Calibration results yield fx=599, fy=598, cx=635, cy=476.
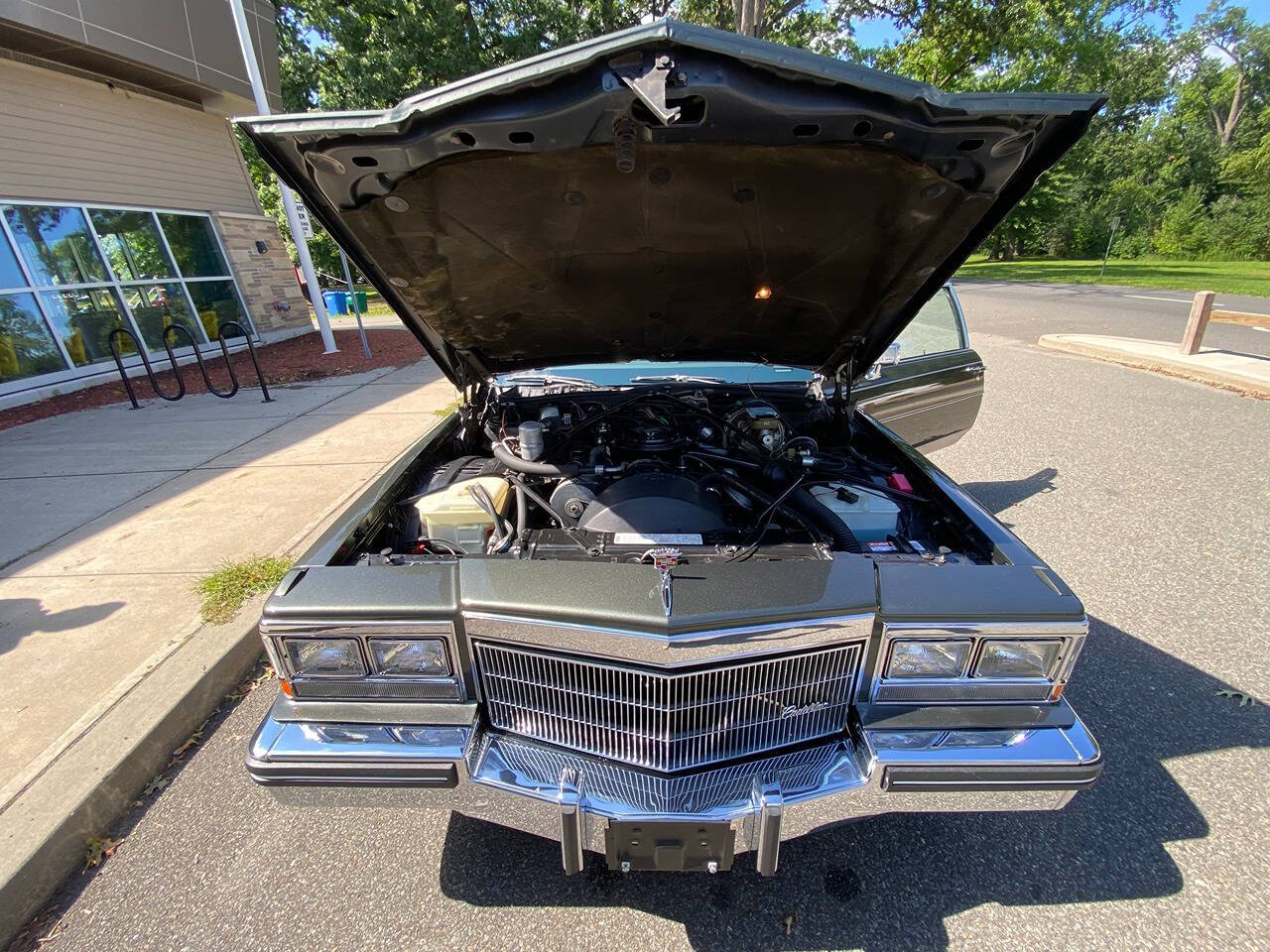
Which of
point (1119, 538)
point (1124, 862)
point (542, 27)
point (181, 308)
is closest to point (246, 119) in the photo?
point (1124, 862)

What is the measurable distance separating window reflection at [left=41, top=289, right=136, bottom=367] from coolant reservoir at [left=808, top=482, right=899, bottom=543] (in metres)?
10.9

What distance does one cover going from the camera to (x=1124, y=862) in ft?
6.30

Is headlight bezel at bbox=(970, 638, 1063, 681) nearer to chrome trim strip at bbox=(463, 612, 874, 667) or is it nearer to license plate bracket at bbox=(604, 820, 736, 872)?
chrome trim strip at bbox=(463, 612, 874, 667)

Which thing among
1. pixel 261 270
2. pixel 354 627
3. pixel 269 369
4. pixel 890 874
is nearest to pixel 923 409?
pixel 890 874

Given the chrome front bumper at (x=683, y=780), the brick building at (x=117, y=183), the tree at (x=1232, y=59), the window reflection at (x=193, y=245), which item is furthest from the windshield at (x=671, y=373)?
the tree at (x=1232, y=59)

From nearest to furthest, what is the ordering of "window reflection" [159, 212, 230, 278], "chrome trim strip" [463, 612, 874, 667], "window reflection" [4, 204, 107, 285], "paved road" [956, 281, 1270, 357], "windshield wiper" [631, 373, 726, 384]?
"chrome trim strip" [463, 612, 874, 667] < "windshield wiper" [631, 373, 726, 384] < "window reflection" [4, 204, 107, 285] < "window reflection" [159, 212, 230, 278] < "paved road" [956, 281, 1270, 357]

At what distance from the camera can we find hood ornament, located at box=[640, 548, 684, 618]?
5.07ft

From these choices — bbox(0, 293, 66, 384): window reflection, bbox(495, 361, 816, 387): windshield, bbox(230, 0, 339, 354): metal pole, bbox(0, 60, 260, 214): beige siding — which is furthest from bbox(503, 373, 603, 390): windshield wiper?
bbox(0, 60, 260, 214): beige siding

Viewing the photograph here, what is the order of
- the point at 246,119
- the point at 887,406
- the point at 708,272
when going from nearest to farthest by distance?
the point at 246,119
the point at 708,272
the point at 887,406

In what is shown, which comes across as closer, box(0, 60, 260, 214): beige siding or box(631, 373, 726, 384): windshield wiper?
box(631, 373, 726, 384): windshield wiper

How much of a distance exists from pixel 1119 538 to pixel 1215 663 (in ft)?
4.20

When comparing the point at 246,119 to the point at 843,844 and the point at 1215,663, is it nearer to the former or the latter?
the point at 843,844

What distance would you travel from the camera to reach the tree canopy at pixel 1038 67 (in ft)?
53.0

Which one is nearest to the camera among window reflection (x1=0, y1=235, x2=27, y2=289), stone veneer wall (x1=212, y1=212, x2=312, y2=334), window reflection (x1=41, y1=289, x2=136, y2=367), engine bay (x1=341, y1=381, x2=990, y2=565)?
engine bay (x1=341, y1=381, x2=990, y2=565)
